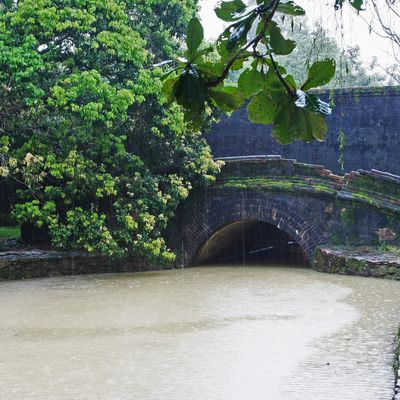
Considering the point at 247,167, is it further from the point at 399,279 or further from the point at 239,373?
the point at 239,373

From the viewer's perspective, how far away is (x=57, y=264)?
45.6 ft

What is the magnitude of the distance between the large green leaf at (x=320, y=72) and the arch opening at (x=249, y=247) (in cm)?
1330

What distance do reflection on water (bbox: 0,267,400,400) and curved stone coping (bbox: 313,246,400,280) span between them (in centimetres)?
33

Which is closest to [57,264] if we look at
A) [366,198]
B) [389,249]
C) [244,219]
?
[244,219]

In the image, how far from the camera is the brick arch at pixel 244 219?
46.9 feet

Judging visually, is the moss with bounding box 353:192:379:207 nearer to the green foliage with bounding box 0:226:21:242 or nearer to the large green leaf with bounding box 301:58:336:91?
the green foliage with bounding box 0:226:21:242

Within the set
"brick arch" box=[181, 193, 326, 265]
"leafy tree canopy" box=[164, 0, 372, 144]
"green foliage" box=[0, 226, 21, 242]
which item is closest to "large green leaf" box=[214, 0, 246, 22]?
"leafy tree canopy" box=[164, 0, 372, 144]

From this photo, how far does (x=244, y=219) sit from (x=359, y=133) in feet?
11.1

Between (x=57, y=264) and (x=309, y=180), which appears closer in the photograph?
(x=57, y=264)

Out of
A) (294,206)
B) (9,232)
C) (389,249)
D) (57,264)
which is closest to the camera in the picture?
(389,249)

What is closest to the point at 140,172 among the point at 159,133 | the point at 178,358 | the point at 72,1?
the point at 159,133

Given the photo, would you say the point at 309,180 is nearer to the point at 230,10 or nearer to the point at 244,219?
the point at 244,219

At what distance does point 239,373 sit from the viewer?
6.27 meters

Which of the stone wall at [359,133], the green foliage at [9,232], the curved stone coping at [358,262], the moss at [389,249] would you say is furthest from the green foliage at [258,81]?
the green foliage at [9,232]
